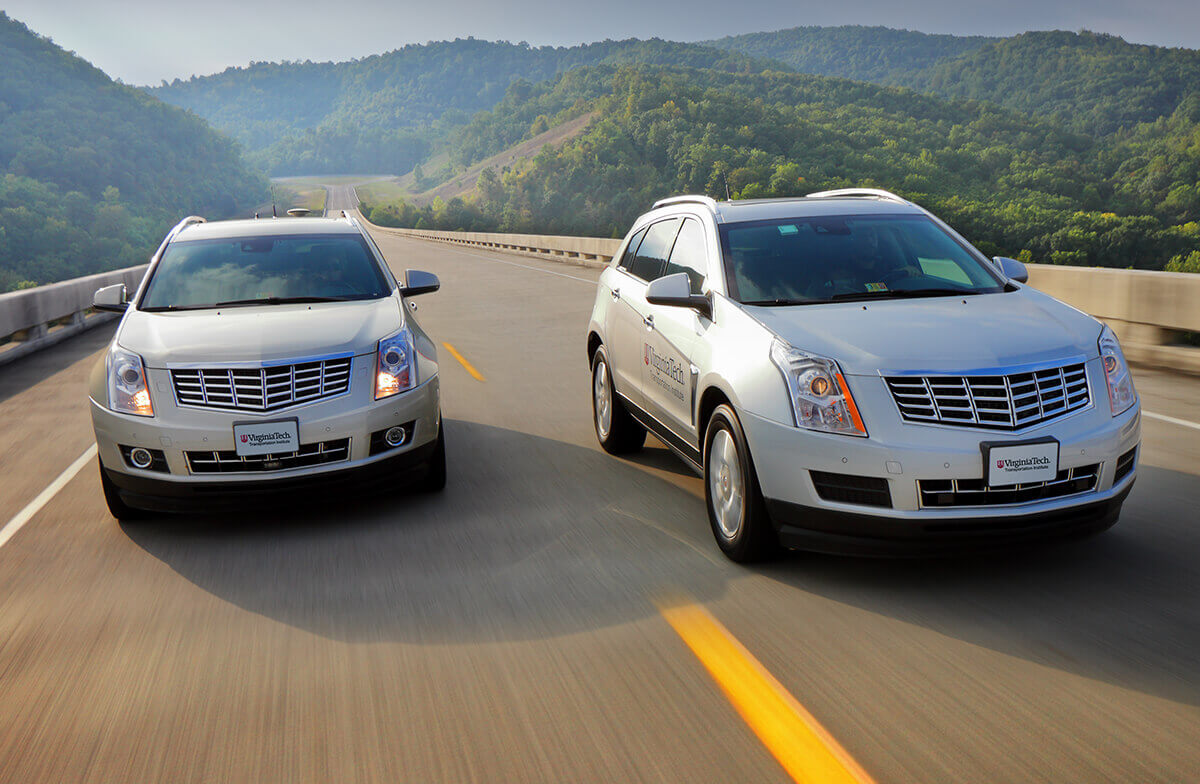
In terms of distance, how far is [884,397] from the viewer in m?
4.45

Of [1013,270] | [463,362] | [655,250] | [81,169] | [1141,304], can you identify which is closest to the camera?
[1013,270]

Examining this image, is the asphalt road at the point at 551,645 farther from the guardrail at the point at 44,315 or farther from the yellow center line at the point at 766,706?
the guardrail at the point at 44,315

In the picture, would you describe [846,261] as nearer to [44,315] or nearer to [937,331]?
[937,331]

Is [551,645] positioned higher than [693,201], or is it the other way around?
[693,201]

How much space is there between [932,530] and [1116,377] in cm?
122

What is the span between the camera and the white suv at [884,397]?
436cm

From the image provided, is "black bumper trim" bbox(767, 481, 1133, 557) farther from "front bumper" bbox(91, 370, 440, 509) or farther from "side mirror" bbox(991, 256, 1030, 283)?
"front bumper" bbox(91, 370, 440, 509)

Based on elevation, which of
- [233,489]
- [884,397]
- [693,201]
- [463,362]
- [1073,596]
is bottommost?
[463,362]

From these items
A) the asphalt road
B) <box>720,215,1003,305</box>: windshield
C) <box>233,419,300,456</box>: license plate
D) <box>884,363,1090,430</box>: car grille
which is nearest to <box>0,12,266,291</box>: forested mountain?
<box>233,419,300,456</box>: license plate

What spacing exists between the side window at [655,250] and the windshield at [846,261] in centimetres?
78

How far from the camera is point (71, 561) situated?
5633mm

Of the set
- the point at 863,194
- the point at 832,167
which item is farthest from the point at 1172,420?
the point at 832,167

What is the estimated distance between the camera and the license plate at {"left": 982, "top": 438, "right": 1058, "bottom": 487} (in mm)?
4305

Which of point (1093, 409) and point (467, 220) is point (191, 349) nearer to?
point (1093, 409)
